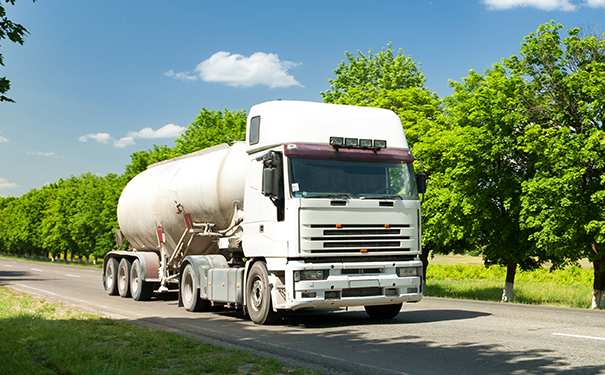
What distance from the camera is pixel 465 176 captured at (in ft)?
75.2

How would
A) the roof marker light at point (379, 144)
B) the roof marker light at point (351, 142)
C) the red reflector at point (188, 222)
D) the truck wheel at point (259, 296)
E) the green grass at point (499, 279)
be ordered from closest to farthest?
1. the roof marker light at point (351, 142)
2. the truck wheel at point (259, 296)
3. the roof marker light at point (379, 144)
4. the red reflector at point (188, 222)
5. the green grass at point (499, 279)

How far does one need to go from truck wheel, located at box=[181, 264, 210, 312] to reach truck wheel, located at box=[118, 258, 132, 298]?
4.32 metres

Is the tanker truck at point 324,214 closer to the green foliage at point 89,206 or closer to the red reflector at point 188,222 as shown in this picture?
the red reflector at point 188,222

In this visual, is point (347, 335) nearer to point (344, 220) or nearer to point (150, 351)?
point (344, 220)

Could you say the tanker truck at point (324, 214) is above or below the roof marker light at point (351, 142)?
below

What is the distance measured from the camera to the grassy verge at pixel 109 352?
6.79 metres

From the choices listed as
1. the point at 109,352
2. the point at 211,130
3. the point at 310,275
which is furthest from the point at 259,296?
the point at 211,130

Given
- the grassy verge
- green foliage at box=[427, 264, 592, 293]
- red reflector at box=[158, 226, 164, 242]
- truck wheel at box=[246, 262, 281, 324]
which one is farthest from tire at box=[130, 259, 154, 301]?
green foliage at box=[427, 264, 592, 293]

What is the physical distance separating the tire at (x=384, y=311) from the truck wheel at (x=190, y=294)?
13.8 feet

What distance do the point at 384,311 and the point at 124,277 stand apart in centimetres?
1006

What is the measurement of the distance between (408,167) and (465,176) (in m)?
12.3

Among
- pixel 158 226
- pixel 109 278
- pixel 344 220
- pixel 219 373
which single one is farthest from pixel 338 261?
pixel 109 278

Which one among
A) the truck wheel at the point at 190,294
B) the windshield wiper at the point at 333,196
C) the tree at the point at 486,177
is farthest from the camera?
the tree at the point at 486,177

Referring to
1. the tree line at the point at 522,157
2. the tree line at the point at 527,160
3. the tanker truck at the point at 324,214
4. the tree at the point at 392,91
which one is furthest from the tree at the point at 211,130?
the tanker truck at the point at 324,214
